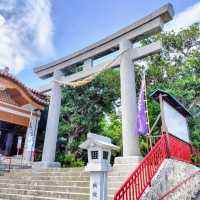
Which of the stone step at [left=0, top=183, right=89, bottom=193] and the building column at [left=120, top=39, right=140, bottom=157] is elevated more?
the building column at [left=120, top=39, right=140, bottom=157]

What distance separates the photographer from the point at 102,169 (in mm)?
4605

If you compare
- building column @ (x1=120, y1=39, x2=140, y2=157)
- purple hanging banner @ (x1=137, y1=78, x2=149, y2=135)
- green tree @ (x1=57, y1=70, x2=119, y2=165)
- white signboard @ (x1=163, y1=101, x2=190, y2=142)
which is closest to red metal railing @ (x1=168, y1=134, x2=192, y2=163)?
white signboard @ (x1=163, y1=101, x2=190, y2=142)

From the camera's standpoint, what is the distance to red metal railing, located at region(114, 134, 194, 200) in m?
4.72

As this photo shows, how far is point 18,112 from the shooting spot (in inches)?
530

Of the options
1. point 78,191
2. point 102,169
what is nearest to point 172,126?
point 78,191

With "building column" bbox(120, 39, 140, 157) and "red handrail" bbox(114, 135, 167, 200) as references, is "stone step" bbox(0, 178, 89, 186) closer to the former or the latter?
"building column" bbox(120, 39, 140, 157)

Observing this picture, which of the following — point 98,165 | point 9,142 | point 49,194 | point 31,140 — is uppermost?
point 9,142

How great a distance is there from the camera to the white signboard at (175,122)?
8.23 metres

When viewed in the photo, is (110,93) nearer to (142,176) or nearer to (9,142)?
(9,142)

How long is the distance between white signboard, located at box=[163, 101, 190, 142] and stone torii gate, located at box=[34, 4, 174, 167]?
1133 mm

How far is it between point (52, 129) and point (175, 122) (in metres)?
5.38

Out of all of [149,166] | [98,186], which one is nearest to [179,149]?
[149,166]

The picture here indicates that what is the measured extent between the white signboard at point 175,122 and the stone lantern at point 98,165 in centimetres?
391

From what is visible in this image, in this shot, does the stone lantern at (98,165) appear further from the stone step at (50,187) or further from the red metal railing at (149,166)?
the stone step at (50,187)
